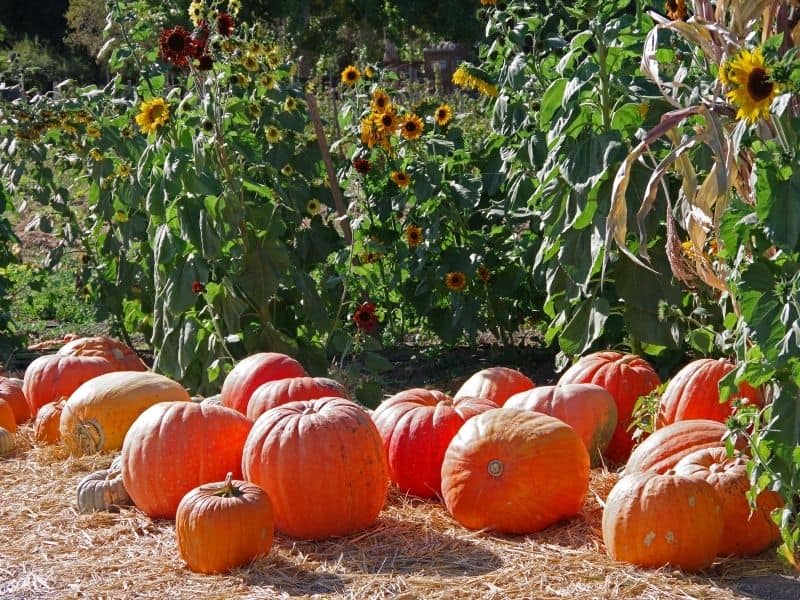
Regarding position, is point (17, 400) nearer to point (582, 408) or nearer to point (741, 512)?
point (582, 408)

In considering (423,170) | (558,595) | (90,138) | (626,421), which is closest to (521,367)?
(423,170)

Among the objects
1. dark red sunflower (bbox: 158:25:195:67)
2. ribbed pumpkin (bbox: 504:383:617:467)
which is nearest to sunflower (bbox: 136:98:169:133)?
dark red sunflower (bbox: 158:25:195:67)

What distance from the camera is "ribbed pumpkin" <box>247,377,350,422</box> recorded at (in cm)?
441

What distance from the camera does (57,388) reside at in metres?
5.48

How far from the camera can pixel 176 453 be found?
4.01 meters

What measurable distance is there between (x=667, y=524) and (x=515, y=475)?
603 mm

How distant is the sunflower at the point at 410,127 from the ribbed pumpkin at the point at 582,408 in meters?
2.09

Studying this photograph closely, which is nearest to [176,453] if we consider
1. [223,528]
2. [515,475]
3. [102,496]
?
[102,496]

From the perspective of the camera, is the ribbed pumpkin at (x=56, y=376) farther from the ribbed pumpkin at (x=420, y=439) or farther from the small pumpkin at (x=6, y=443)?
the ribbed pumpkin at (x=420, y=439)

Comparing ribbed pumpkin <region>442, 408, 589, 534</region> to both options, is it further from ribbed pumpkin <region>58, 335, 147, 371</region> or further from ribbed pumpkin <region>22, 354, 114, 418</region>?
ribbed pumpkin <region>58, 335, 147, 371</region>

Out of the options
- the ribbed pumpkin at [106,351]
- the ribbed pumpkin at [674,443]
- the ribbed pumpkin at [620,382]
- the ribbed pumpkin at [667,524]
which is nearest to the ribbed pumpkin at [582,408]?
the ribbed pumpkin at [620,382]

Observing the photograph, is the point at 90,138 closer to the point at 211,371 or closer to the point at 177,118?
the point at 177,118

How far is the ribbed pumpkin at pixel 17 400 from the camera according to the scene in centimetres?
554

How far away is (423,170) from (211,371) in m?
1.62
